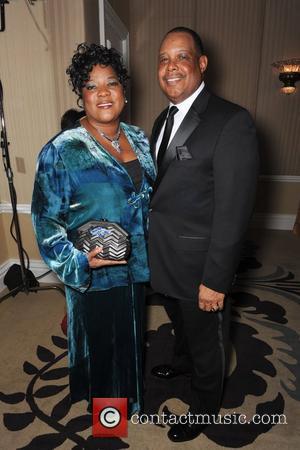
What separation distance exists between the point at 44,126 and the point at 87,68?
76.1 inches

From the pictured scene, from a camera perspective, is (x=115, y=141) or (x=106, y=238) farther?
(x=115, y=141)

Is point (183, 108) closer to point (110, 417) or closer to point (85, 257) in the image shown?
point (85, 257)

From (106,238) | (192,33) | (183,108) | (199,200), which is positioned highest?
(192,33)

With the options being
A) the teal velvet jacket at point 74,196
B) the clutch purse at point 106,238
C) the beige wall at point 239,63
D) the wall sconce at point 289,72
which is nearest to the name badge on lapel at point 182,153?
the teal velvet jacket at point 74,196

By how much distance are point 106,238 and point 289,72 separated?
4604mm

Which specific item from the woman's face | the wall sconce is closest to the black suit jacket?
the woman's face

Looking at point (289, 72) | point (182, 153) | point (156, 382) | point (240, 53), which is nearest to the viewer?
point (182, 153)

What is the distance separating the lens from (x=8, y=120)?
3.27 meters

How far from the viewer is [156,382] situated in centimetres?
220

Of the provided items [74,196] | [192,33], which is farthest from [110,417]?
[192,33]

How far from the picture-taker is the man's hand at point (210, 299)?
153 cm

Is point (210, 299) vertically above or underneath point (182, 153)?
underneath

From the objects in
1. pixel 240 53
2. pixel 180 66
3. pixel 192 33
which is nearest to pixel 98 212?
pixel 180 66

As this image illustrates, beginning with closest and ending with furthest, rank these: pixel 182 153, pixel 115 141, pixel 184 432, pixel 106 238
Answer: pixel 106 238, pixel 182 153, pixel 115 141, pixel 184 432
